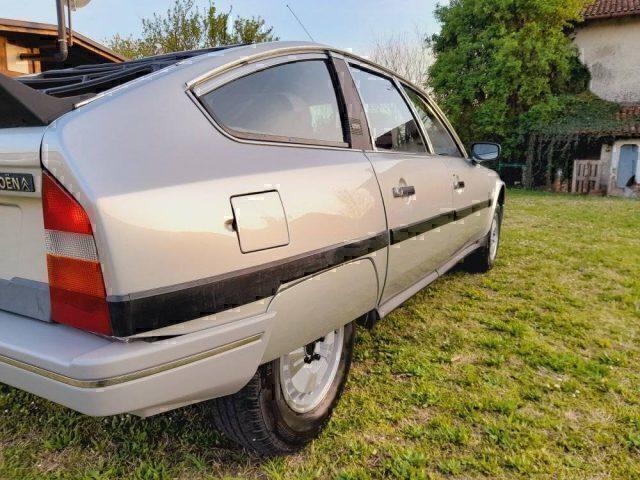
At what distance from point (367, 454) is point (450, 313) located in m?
1.84

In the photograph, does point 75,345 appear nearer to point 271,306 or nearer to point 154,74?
point 271,306

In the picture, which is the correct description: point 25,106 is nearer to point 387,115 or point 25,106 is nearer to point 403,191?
point 403,191

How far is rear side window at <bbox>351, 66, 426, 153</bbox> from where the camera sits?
244 centimetres

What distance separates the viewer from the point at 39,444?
1.97 m

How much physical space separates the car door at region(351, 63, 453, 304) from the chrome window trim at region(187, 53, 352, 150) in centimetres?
33

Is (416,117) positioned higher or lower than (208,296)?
higher

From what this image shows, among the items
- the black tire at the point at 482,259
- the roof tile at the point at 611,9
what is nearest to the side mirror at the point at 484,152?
the black tire at the point at 482,259

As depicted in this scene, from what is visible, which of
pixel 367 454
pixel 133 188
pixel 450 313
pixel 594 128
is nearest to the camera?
pixel 133 188

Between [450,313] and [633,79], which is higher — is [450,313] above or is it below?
below

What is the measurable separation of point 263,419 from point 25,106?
1.26 metres

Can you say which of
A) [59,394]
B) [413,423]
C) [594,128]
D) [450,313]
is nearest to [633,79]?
[594,128]

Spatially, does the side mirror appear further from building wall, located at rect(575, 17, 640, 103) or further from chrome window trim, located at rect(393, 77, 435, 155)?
building wall, located at rect(575, 17, 640, 103)

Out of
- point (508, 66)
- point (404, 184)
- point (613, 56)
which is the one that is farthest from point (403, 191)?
point (613, 56)

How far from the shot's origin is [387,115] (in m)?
2.68
